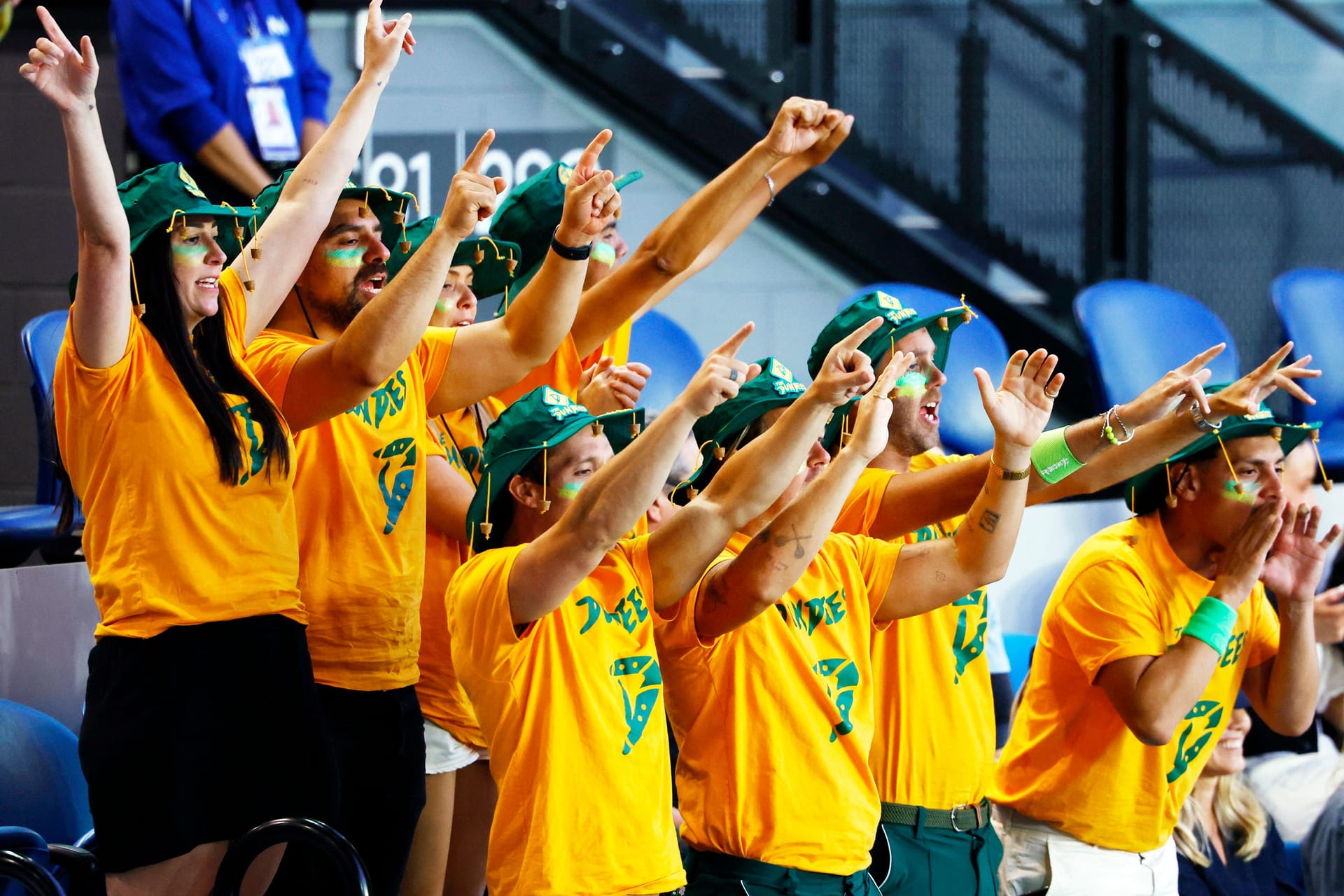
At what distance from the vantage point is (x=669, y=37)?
19.3ft

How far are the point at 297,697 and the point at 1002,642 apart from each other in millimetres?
2697

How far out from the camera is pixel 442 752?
3.22 meters

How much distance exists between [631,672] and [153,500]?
0.79m

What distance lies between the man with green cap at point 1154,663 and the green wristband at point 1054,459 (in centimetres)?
Answer: 31

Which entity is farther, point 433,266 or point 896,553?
point 896,553

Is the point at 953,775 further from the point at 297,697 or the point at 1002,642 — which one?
the point at 1002,642

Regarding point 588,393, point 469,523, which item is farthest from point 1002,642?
point 469,523

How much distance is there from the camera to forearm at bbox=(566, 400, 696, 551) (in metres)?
2.44

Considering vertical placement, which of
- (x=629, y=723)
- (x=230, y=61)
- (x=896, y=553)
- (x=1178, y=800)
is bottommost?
(x=1178, y=800)

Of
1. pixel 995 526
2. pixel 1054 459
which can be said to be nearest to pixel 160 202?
pixel 995 526

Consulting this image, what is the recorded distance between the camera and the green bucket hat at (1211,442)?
3.64 metres

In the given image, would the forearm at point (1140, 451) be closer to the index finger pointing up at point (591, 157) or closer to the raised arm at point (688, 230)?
the raised arm at point (688, 230)

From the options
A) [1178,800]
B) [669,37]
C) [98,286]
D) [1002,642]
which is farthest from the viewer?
[669,37]

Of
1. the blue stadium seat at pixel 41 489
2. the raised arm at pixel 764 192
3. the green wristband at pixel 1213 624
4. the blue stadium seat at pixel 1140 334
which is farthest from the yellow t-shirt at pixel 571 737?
the blue stadium seat at pixel 1140 334
